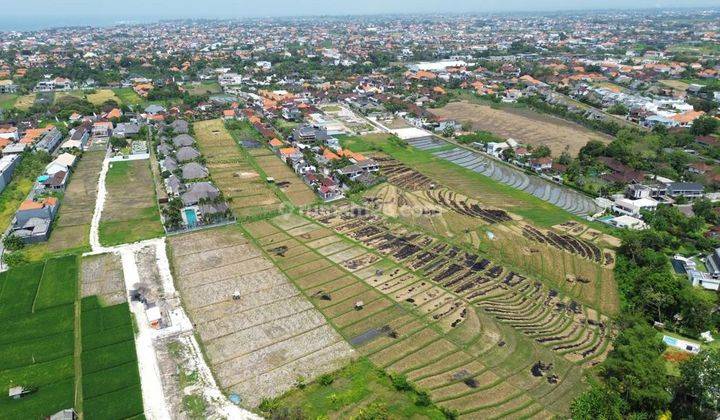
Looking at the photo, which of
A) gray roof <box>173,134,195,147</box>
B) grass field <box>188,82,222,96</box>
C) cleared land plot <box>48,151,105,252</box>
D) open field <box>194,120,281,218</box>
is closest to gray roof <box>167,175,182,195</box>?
open field <box>194,120,281,218</box>

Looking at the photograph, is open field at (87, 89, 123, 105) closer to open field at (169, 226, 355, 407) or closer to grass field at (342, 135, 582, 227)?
grass field at (342, 135, 582, 227)

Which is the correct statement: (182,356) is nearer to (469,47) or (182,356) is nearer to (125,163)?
(125,163)

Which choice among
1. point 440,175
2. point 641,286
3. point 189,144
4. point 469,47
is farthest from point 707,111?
point 469,47

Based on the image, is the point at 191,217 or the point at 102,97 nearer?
the point at 191,217

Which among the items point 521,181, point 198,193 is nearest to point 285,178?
point 198,193

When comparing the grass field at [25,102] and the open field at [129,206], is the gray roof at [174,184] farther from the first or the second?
the grass field at [25,102]

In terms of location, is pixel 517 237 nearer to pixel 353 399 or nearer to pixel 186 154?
pixel 353 399
